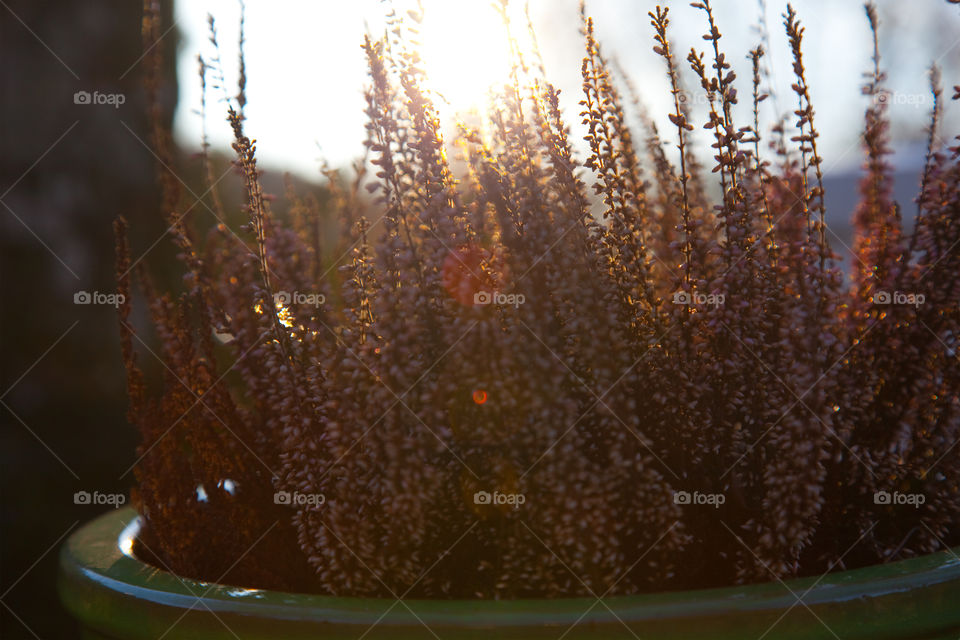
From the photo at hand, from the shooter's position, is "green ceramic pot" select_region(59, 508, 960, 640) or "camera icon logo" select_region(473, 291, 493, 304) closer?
"green ceramic pot" select_region(59, 508, 960, 640)

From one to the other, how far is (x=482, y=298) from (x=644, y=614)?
0.49 metres

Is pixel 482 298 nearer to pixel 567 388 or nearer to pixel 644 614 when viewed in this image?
pixel 567 388

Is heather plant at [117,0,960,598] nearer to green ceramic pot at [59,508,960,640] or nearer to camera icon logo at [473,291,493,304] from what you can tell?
camera icon logo at [473,291,493,304]

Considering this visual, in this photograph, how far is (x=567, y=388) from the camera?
1.13 m

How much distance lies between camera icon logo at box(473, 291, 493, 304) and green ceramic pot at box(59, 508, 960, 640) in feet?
1.40

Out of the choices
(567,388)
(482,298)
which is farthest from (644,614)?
(482,298)

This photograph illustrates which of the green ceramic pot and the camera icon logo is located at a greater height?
the camera icon logo

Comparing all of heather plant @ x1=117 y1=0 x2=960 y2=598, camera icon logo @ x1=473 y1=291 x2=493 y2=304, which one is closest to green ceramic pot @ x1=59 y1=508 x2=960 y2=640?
heather plant @ x1=117 y1=0 x2=960 y2=598

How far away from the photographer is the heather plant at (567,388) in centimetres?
107

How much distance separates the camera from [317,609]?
3.18 feet

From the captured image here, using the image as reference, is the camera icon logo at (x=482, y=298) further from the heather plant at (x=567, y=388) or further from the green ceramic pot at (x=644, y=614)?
the green ceramic pot at (x=644, y=614)

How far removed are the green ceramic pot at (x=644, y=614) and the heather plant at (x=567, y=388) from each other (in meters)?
0.13

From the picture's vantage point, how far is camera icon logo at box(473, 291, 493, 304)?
1.09 meters

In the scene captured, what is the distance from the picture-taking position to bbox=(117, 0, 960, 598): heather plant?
1.07 m
